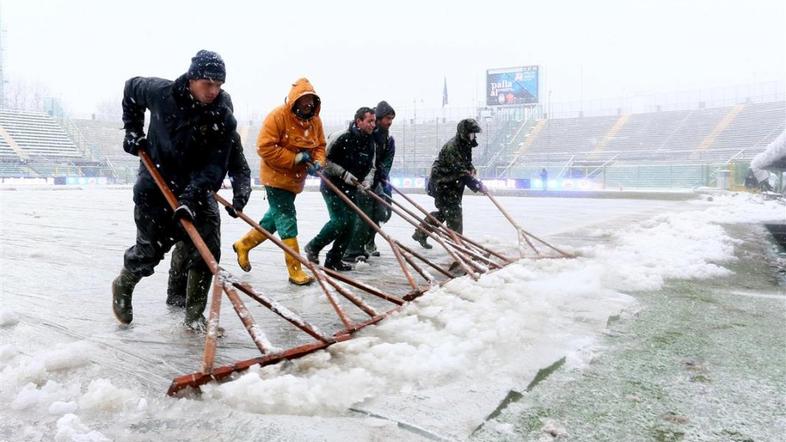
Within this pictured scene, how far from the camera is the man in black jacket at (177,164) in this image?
3.06 meters

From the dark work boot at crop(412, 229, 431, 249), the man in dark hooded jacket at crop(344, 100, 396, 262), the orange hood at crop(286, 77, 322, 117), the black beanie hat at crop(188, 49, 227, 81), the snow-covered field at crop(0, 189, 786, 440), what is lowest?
the snow-covered field at crop(0, 189, 786, 440)

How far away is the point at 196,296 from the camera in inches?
128

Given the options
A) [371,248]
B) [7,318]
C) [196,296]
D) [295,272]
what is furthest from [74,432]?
[371,248]

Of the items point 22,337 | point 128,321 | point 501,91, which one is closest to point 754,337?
point 128,321

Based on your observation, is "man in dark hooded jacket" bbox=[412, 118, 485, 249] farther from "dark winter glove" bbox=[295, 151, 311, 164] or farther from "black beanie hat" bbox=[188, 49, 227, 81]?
"black beanie hat" bbox=[188, 49, 227, 81]

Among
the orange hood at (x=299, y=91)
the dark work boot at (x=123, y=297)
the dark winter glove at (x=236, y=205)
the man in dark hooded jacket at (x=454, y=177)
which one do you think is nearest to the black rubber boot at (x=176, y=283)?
the dark work boot at (x=123, y=297)

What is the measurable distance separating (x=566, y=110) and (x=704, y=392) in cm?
5186

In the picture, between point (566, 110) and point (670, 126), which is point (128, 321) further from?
point (566, 110)

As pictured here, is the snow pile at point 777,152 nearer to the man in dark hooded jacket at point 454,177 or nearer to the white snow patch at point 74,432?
the man in dark hooded jacket at point 454,177

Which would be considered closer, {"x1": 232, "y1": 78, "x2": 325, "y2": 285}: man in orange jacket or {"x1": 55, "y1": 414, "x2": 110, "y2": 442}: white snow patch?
{"x1": 55, "y1": 414, "x2": 110, "y2": 442}: white snow patch

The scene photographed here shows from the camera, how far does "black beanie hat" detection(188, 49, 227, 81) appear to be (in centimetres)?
286

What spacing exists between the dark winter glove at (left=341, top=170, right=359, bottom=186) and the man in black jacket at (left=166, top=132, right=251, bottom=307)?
4.49ft

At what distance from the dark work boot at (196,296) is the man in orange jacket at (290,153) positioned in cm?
128

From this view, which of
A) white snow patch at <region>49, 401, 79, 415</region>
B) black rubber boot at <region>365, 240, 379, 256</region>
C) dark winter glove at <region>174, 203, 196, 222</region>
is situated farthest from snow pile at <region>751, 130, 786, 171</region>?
white snow patch at <region>49, 401, 79, 415</region>
